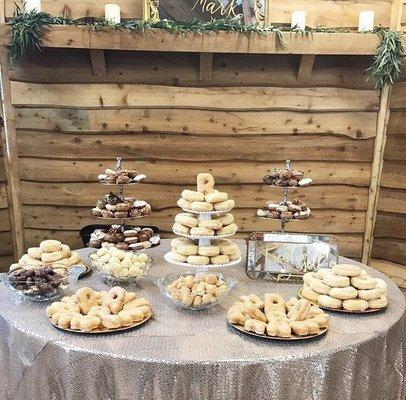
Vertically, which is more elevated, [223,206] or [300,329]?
[223,206]

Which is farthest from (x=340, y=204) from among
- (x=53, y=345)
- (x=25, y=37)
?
(x=53, y=345)

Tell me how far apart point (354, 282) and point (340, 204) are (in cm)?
270

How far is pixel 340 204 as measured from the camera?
4547 millimetres

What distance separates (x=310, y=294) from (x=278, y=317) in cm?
31

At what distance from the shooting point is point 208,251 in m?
2.30

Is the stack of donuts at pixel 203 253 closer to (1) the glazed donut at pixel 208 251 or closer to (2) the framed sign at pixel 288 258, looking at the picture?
(1) the glazed donut at pixel 208 251

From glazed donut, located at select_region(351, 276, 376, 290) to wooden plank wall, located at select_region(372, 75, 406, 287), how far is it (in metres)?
2.65

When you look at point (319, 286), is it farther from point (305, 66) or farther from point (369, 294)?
point (305, 66)

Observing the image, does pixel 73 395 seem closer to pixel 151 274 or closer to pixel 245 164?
pixel 151 274

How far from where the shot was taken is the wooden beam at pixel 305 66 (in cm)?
398

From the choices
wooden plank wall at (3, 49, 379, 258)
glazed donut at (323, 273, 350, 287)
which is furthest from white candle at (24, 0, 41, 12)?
glazed donut at (323, 273, 350, 287)

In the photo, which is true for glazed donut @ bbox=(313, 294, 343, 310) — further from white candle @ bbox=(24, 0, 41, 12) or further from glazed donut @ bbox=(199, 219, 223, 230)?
white candle @ bbox=(24, 0, 41, 12)

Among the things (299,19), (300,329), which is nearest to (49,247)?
(300,329)

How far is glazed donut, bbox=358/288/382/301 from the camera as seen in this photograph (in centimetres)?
193
